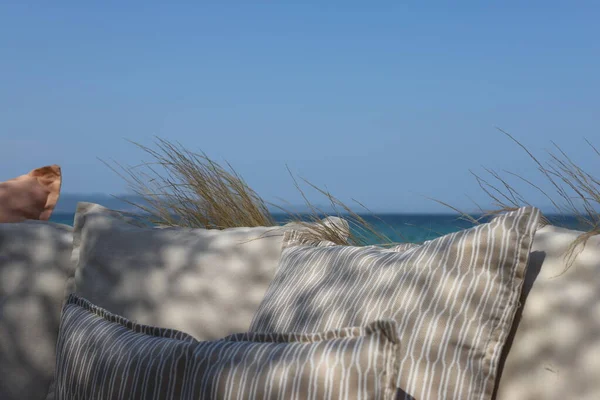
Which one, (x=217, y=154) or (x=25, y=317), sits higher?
(x=217, y=154)

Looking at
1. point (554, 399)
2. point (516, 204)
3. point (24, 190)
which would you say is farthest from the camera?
point (24, 190)

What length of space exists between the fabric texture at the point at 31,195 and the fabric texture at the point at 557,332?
58.8 inches

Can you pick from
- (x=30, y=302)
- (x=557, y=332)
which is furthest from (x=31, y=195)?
(x=557, y=332)

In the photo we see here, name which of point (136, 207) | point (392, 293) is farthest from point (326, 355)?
point (136, 207)

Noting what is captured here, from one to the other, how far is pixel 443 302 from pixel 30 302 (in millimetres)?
1098

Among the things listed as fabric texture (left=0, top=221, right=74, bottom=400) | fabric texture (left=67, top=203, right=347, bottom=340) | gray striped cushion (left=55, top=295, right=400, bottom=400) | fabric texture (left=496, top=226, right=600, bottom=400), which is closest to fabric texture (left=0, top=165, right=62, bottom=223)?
fabric texture (left=0, top=221, right=74, bottom=400)

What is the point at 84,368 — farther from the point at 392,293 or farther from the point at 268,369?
the point at 392,293

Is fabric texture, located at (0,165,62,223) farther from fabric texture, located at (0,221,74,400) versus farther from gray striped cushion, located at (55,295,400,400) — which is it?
gray striped cushion, located at (55,295,400,400)

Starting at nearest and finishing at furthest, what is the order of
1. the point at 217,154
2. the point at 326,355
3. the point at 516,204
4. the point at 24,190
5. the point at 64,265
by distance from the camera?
the point at 326,355 → the point at 516,204 → the point at 64,265 → the point at 24,190 → the point at 217,154

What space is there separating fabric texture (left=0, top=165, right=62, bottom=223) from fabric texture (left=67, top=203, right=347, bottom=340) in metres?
0.33

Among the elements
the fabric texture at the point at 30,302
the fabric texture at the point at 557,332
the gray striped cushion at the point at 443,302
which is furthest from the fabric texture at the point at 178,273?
the fabric texture at the point at 557,332

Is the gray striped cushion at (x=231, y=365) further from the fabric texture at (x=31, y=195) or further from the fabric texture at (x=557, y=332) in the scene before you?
the fabric texture at (x=31, y=195)

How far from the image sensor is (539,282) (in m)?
1.24

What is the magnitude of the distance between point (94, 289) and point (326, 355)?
3.07 ft
